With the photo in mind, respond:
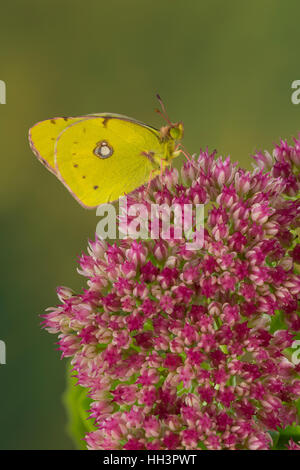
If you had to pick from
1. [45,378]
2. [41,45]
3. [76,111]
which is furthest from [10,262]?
[41,45]

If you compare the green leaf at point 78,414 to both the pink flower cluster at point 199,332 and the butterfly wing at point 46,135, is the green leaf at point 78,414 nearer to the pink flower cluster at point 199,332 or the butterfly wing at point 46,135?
the pink flower cluster at point 199,332

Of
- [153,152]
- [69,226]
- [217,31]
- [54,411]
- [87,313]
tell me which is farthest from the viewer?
[217,31]

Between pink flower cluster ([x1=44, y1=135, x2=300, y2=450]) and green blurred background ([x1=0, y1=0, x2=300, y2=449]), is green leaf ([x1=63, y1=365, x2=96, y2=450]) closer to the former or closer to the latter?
pink flower cluster ([x1=44, y1=135, x2=300, y2=450])
